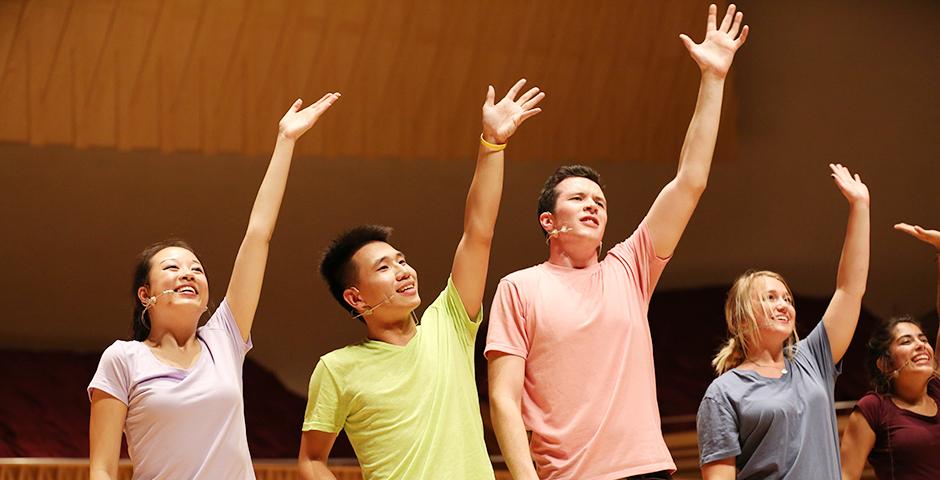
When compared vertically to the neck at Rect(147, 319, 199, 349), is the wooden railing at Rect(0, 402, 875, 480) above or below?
below

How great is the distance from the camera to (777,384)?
2537 mm

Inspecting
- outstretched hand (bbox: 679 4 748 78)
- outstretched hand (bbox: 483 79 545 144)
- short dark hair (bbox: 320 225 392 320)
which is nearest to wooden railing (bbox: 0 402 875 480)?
short dark hair (bbox: 320 225 392 320)

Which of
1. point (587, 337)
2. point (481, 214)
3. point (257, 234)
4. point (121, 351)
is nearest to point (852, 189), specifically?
point (587, 337)

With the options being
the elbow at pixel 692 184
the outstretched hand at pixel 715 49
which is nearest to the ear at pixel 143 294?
the elbow at pixel 692 184

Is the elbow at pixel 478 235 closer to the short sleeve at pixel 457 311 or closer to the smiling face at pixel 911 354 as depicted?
the short sleeve at pixel 457 311

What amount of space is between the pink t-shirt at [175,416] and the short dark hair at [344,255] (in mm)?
401

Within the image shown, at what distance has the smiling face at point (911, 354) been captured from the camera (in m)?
3.02

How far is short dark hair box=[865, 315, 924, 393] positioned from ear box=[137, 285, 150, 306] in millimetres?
1970

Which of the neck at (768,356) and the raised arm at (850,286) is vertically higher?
the raised arm at (850,286)

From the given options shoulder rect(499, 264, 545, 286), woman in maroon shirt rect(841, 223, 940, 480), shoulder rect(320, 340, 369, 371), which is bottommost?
woman in maroon shirt rect(841, 223, 940, 480)

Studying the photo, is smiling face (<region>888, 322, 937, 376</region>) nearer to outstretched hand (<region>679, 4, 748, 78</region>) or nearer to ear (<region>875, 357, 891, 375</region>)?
ear (<region>875, 357, 891, 375</region>)

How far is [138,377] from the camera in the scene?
84.3 inches

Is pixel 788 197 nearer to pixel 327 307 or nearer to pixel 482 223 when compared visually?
pixel 327 307

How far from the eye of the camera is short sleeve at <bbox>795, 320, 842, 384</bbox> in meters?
2.63
